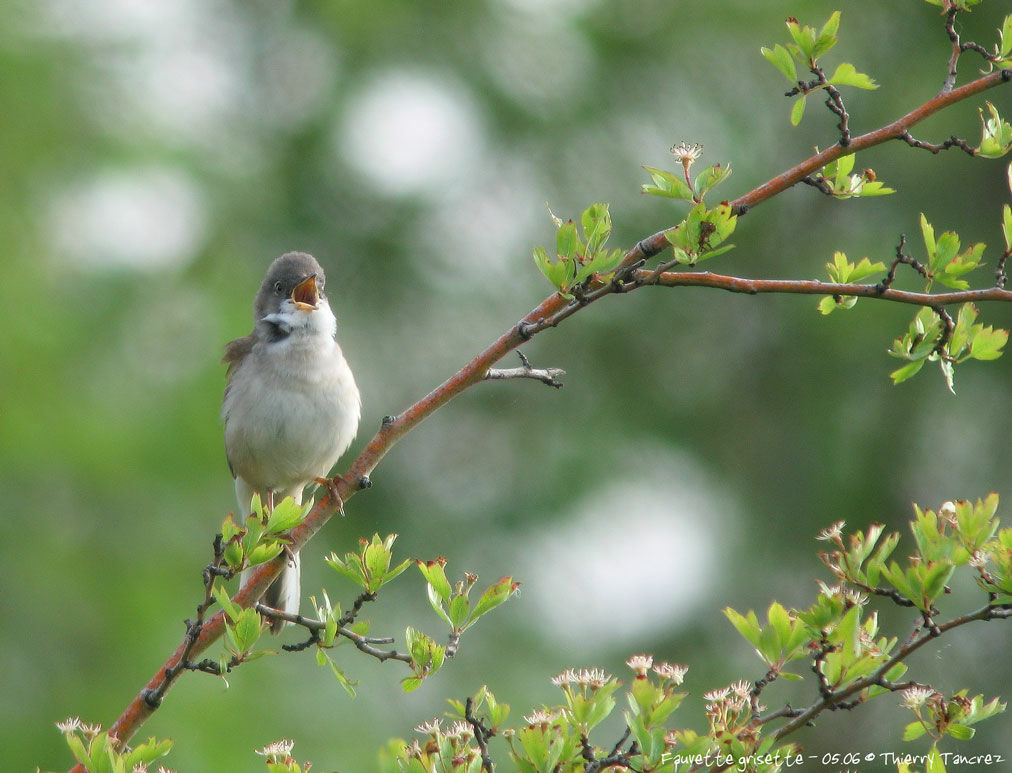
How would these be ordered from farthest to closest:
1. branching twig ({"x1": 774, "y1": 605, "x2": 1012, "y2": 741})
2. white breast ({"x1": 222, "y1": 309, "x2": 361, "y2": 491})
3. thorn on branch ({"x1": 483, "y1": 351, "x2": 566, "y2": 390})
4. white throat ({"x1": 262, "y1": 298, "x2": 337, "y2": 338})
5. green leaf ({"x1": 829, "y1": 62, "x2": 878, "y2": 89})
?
white throat ({"x1": 262, "y1": 298, "x2": 337, "y2": 338})
white breast ({"x1": 222, "y1": 309, "x2": 361, "y2": 491})
thorn on branch ({"x1": 483, "y1": 351, "x2": 566, "y2": 390})
green leaf ({"x1": 829, "y1": 62, "x2": 878, "y2": 89})
branching twig ({"x1": 774, "y1": 605, "x2": 1012, "y2": 741})

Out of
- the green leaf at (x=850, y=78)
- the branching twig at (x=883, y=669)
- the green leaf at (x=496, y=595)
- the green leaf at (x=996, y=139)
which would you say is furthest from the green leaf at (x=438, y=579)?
the green leaf at (x=996, y=139)

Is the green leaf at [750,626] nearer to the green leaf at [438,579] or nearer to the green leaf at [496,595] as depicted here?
the green leaf at [496,595]

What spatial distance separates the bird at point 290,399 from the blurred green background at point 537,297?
11.1 ft

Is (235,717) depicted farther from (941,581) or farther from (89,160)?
(941,581)

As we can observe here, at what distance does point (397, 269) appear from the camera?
10.2 metres

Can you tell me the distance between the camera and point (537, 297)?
10102 millimetres

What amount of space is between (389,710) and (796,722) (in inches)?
298

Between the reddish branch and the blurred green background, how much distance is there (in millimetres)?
6158

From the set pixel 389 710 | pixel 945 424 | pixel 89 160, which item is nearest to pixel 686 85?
pixel 945 424

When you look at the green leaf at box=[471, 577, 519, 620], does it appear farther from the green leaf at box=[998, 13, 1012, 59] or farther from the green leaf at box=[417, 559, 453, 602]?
the green leaf at box=[998, 13, 1012, 59]

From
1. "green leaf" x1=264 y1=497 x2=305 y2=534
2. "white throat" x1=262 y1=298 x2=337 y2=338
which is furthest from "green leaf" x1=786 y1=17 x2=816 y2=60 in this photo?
"white throat" x1=262 y1=298 x2=337 y2=338

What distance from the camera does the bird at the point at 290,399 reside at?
4.94m

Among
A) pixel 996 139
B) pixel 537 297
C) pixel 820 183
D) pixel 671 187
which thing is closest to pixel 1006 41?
pixel 996 139

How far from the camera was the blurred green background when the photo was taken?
368 inches
